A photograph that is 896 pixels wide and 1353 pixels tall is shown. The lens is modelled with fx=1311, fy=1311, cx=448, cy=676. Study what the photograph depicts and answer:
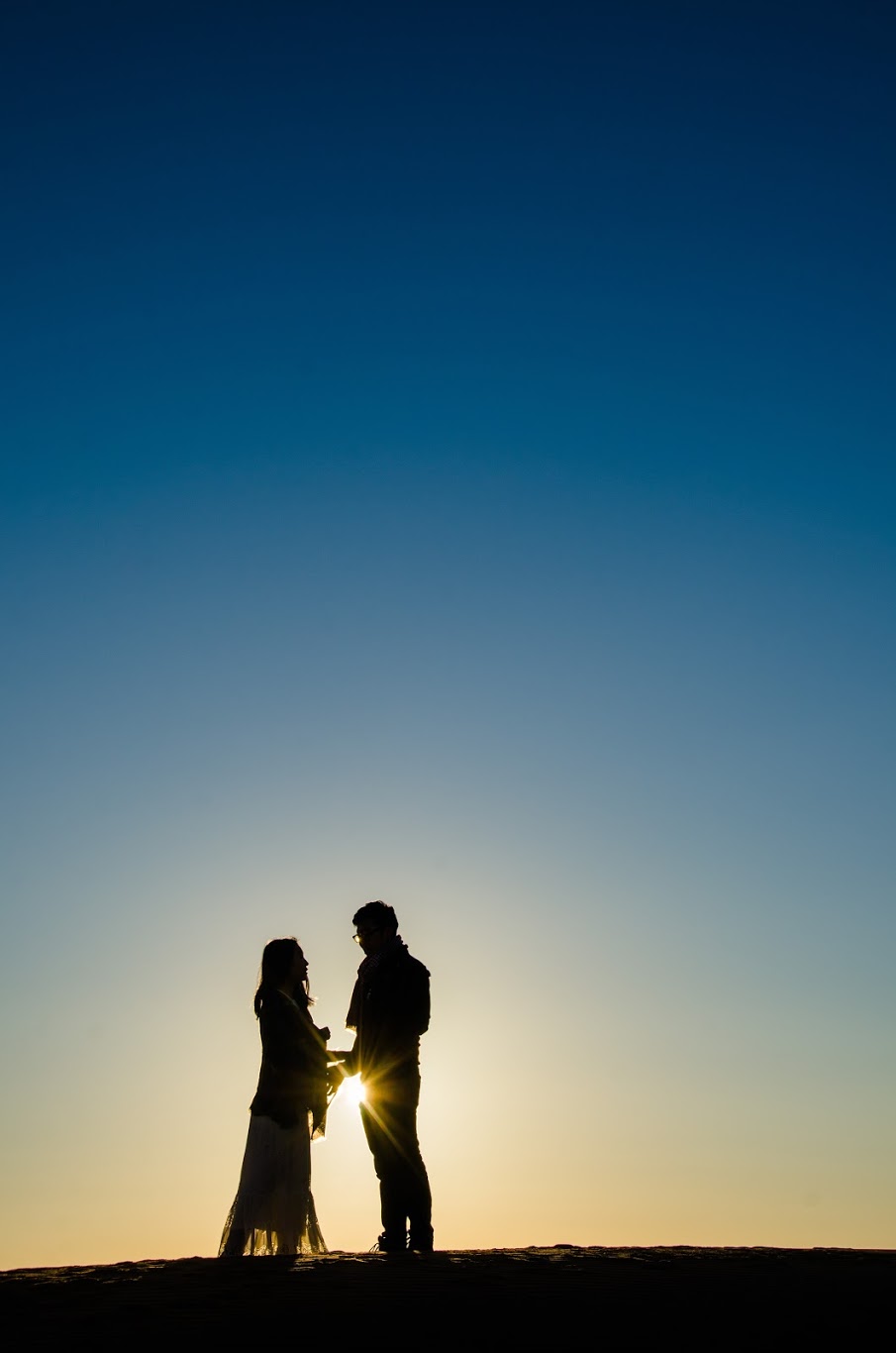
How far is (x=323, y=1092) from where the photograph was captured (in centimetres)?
1041

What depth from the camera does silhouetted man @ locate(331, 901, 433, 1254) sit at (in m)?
9.81

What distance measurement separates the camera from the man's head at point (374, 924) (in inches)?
420

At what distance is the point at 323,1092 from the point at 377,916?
1.43 metres

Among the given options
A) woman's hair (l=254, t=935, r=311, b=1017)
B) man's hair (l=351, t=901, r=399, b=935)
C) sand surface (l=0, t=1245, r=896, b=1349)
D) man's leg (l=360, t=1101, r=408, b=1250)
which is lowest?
sand surface (l=0, t=1245, r=896, b=1349)

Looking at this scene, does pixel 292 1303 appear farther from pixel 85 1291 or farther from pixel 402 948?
pixel 402 948

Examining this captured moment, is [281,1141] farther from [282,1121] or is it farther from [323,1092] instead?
[323,1092]

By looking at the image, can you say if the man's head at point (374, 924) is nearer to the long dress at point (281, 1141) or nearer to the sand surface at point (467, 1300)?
the long dress at point (281, 1141)

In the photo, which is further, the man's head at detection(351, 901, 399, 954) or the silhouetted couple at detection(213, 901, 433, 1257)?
the man's head at detection(351, 901, 399, 954)

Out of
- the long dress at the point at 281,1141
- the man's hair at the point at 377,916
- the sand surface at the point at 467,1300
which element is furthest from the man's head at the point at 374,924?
the sand surface at the point at 467,1300

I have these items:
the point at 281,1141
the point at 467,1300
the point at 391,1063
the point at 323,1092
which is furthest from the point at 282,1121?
the point at 467,1300

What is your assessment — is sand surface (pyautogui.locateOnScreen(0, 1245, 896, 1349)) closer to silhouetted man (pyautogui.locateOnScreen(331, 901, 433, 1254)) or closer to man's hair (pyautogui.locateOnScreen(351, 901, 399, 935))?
silhouetted man (pyautogui.locateOnScreen(331, 901, 433, 1254))

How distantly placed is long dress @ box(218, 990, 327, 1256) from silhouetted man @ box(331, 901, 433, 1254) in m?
0.39

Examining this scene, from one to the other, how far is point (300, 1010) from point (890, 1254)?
16.3ft

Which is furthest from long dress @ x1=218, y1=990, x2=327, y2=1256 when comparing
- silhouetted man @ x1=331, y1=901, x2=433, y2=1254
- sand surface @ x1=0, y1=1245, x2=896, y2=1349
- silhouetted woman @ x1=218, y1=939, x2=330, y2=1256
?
sand surface @ x1=0, y1=1245, x2=896, y2=1349
